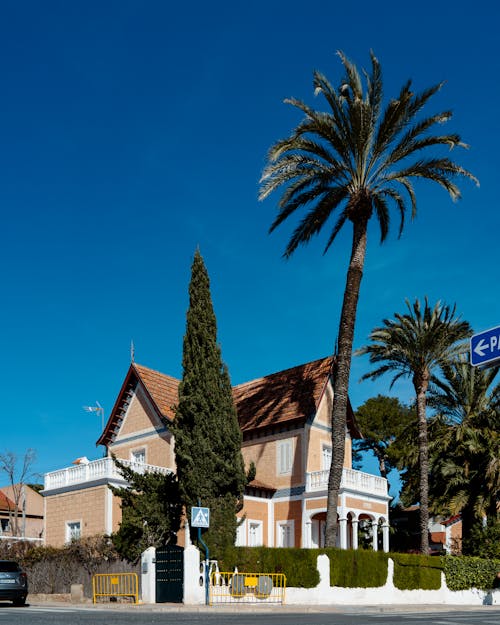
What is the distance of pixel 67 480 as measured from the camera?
3659cm

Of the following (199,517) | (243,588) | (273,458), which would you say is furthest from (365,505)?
(199,517)

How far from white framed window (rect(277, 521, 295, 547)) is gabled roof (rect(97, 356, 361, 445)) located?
4.76 meters

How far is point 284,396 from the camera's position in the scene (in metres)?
41.1

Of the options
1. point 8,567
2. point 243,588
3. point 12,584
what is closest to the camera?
point 12,584

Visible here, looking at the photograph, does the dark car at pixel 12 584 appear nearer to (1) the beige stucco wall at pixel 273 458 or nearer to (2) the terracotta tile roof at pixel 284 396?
(1) the beige stucco wall at pixel 273 458

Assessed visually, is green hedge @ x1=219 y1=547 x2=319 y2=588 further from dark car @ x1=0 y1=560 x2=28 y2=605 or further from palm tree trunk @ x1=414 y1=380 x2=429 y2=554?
palm tree trunk @ x1=414 y1=380 x2=429 y2=554

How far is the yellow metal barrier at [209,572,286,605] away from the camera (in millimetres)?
24531

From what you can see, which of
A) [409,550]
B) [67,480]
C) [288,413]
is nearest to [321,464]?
[288,413]

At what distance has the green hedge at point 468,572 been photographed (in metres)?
33.7

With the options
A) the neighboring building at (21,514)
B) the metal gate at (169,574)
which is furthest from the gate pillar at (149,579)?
the neighboring building at (21,514)

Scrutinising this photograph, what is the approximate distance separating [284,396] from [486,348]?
3351cm

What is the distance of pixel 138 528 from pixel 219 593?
4.20 meters

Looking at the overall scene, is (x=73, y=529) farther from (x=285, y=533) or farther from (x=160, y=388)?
(x=285, y=533)

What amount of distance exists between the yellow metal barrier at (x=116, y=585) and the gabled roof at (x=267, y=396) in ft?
39.8
